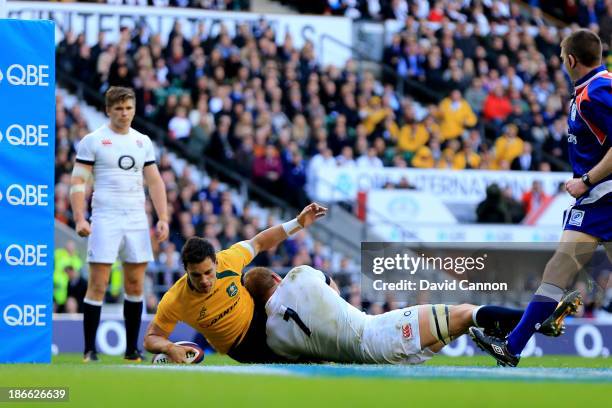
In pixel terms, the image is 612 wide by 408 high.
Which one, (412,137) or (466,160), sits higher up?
(412,137)

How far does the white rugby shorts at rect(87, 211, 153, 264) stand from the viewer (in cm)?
1084

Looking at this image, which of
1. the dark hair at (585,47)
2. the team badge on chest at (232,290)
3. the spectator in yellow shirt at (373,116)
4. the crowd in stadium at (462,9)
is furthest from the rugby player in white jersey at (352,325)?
the crowd in stadium at (462,9)

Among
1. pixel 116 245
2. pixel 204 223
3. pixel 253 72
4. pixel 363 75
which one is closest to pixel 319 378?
pixel 116 245

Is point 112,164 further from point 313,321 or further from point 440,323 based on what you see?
point 440,323

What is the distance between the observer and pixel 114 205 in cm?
1091

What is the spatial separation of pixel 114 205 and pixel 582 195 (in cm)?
397

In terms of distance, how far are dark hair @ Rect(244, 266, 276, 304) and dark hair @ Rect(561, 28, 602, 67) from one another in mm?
2801

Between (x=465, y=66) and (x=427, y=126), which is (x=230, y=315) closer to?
(x=427, y=126)

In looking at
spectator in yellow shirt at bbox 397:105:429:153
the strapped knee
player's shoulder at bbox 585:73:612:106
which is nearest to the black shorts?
the strapped knee

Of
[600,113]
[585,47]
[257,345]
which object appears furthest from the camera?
[257,345]

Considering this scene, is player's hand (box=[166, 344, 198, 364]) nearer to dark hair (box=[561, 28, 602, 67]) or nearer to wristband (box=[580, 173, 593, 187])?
wristband (box=[580, 173, 593, 187])

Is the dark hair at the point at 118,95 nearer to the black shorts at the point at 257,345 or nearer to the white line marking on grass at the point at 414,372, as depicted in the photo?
the black shorts at the point at 257,345

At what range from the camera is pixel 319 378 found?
7.20 meters

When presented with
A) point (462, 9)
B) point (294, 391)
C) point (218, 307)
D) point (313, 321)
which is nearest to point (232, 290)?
point (218, 307)
